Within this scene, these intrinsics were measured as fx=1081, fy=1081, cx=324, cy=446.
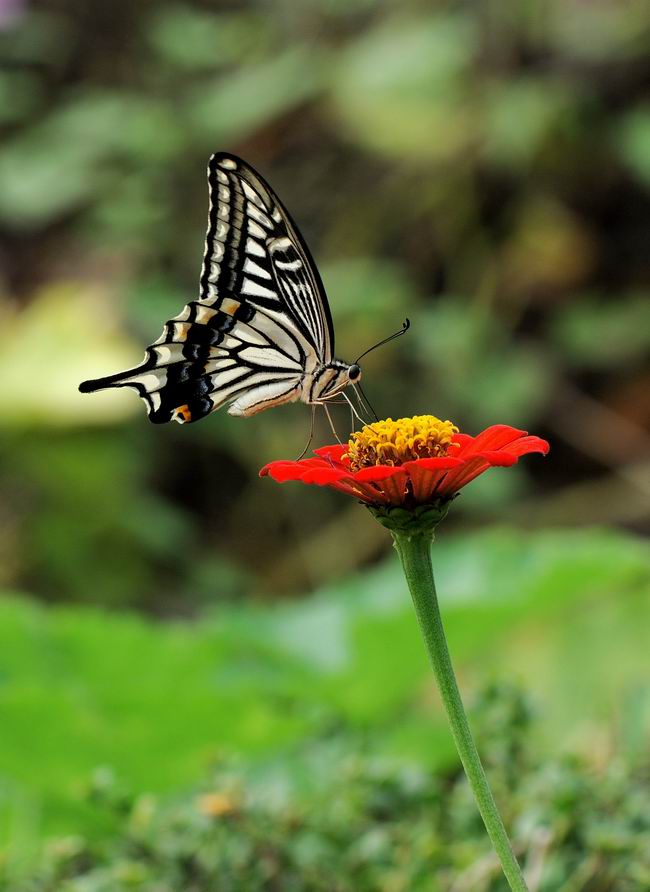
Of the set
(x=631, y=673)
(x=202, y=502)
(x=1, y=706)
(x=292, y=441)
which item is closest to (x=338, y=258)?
(x=292, y=441)

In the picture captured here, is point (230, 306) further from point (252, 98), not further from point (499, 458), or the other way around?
point (252, 98)

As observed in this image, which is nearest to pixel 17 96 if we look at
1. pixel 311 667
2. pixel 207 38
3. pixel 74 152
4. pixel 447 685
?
pixel 74 152

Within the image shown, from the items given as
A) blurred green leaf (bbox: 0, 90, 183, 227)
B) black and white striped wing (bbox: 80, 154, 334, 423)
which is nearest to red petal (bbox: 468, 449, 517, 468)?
black and white striped wing (bbox: 80, 154, 334, 423)

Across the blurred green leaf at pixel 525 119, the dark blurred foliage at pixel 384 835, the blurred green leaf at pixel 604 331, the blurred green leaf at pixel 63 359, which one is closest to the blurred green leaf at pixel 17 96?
the blurred green leaf at pixel 63 359

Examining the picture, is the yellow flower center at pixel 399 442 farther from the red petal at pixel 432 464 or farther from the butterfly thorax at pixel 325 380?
the butterfly thorax at pixel 325 380

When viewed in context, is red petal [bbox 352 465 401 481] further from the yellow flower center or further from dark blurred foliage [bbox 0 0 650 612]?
dark blurred foliage [bbox 0 0 650 612]

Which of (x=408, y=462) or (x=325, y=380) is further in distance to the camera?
(x=325, y=380)
